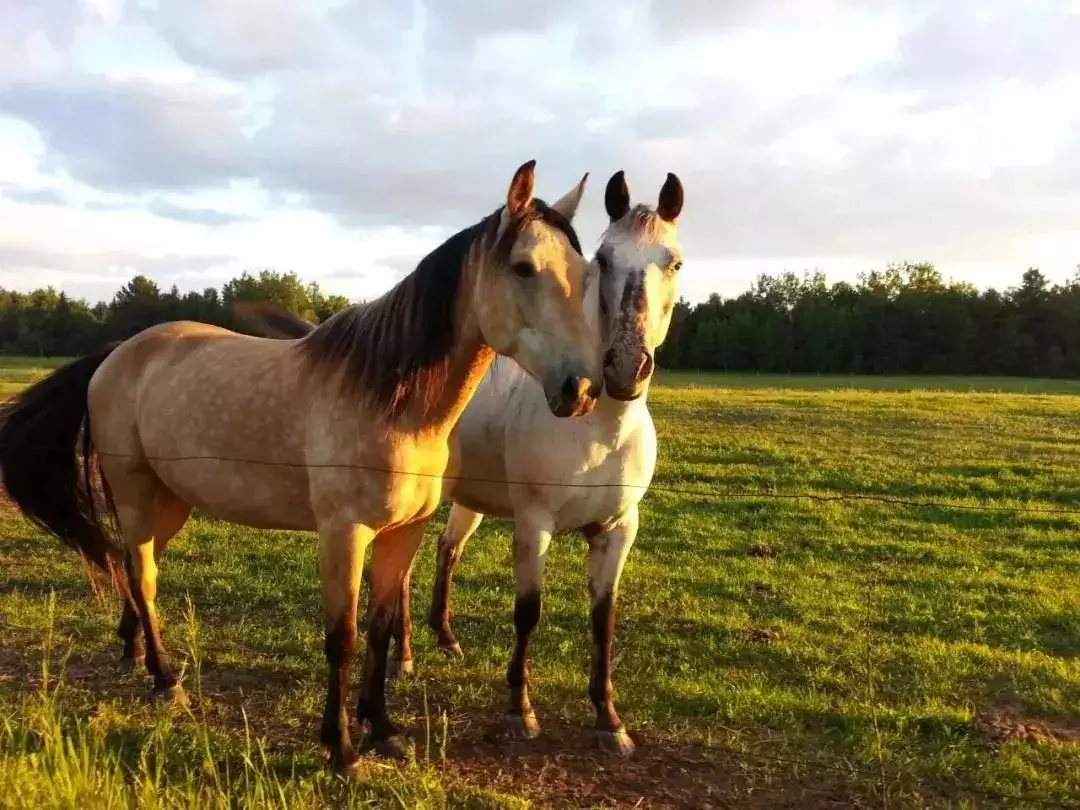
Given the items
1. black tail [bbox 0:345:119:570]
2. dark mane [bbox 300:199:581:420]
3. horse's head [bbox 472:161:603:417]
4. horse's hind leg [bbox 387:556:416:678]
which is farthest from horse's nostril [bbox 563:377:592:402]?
black tail [bbox 0:345:119:570]

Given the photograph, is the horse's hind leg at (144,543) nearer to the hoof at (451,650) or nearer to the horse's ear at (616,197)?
the hoof at (451,650)

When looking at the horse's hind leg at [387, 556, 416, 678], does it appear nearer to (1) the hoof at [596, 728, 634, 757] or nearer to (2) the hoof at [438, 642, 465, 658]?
(2) the hoof at [438, 642, 465, 658]

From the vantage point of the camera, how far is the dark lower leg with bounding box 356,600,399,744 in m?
3.42

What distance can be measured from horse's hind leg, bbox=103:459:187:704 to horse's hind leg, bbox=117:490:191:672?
0.06 meters

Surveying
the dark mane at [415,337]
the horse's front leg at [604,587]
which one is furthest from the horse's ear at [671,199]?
the horse's front leg at [604,587]

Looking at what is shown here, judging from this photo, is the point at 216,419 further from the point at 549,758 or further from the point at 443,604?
the point at 549,758

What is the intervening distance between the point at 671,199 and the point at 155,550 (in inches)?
127

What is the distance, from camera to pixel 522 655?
144 inches

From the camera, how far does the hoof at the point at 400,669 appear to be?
168 inches

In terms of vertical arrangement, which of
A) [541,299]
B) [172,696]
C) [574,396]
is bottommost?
[172,696]

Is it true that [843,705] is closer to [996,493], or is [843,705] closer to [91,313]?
[996,493]

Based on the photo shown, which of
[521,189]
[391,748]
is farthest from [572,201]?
[391,748]

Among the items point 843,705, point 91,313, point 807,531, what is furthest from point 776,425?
point 91,313

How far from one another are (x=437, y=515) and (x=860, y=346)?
46.7 metres
